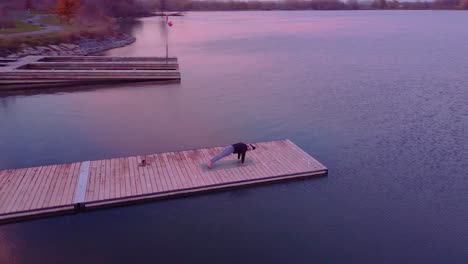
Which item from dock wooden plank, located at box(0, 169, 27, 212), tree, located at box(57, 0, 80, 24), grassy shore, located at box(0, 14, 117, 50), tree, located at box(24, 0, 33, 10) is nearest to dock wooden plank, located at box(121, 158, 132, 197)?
dock wooden plank, located at box(0, 169, 27, 212)

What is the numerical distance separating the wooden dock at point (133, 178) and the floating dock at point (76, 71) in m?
17.6

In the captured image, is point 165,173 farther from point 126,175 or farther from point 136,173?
point 126,175

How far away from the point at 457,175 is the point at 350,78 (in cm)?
1964

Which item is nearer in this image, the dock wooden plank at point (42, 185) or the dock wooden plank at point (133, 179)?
the dock wooden plank at point (42, 185)

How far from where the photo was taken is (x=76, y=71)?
31.8m

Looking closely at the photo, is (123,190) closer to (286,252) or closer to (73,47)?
(286,252)

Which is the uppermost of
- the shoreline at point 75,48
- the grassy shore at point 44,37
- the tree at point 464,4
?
the tree at point 464,4

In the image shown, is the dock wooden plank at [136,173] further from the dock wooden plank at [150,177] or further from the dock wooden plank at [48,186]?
the dock wooden plank at [48,186]

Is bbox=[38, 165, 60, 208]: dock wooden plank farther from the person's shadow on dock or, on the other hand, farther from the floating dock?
the floating dock

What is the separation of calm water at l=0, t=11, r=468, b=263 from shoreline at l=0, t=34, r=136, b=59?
1416 centimetres

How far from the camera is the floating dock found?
30.3 meters

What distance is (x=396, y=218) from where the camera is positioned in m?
13.3

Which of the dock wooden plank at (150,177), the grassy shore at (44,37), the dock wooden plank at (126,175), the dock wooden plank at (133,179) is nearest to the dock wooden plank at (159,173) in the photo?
the dock wooden plank at (150,177)

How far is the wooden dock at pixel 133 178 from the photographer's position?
1274 cm
